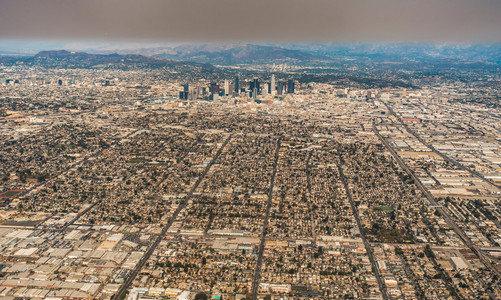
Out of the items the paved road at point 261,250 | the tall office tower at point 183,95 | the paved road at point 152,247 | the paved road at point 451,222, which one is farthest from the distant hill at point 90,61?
the paved road at point 261,250

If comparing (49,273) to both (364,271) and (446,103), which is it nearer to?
(364,271)

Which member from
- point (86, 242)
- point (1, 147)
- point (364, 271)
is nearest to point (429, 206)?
point (364, 271)

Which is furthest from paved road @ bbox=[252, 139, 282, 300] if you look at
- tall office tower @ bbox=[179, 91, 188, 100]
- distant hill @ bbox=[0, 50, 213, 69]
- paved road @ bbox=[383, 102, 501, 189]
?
distant hill @ bbox=[0, 50, 213, 69]

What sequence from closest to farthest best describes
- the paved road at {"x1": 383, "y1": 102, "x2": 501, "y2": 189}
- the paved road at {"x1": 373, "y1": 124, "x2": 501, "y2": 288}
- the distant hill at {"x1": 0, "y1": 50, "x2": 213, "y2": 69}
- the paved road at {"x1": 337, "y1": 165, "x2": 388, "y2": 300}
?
the paved road at {"x1": 337, "y1": 165, "x2": 388, "y2": 300} < the paved road at {"x1": 373, "y1": 124, "x2": 501, "y2": 288} < the paved road at {"x1": 383, "y1": 102, "x2": 501, "y2": 189} < the distant hill at {"x1": 0, "y1": 50, "x2": 213, "y2": 69}

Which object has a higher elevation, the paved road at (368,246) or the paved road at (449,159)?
the paved road at (449,159)

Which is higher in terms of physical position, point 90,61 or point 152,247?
point 90,61

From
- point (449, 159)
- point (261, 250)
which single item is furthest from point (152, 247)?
point (449, 159)

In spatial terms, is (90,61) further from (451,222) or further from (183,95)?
(451,222)

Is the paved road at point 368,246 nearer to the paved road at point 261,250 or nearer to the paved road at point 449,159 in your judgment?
the paved road at point 261,250

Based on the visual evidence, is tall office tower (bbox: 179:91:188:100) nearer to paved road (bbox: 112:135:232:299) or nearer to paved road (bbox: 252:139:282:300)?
paved road (bbox: 112:135:232:299)

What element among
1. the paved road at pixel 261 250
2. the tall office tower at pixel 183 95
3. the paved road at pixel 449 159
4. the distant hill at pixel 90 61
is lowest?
the paved road at pixel 261 250

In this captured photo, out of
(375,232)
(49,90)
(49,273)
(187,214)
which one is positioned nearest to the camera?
(49,273)
